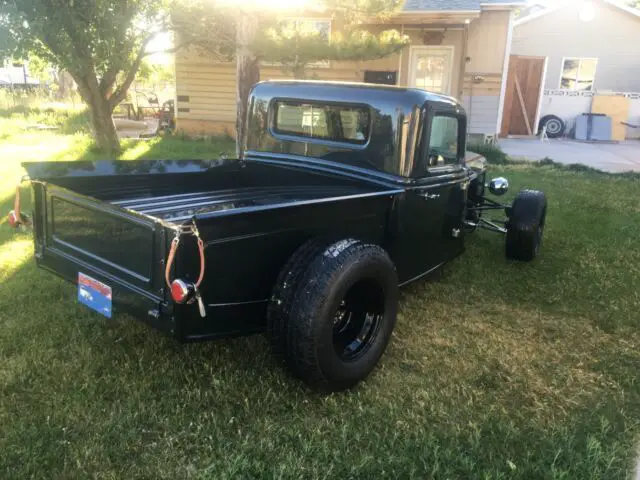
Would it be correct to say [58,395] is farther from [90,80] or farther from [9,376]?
[90,80]

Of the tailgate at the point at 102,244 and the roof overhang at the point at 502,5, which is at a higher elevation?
the roof overhang at the point at 502,5

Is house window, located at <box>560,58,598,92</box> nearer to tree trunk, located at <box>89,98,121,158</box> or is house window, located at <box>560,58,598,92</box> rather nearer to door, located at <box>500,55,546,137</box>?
door, located at <box>500,55,546,137</box>

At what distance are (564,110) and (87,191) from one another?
1868 centimetres

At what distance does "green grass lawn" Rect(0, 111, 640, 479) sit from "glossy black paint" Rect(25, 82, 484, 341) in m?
0.46

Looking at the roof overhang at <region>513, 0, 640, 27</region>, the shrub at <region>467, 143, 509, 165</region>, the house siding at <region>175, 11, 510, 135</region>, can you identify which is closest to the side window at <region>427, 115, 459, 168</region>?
the shrub at <region>467, 143, 509, 165</region>

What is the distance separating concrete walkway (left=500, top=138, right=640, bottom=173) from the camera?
12.4 meters

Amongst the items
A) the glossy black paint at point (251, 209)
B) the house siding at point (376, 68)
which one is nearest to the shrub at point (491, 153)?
the house siding at point (376, 68)

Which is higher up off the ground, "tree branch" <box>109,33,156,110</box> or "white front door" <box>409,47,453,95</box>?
"white front door" <box>409,47,453,95</box>

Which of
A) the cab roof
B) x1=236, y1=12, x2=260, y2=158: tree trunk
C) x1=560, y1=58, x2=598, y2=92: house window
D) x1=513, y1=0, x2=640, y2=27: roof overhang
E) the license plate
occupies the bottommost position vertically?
the license plate

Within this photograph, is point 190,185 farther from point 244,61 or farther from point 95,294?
point 244,61

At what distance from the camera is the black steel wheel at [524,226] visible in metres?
5.16

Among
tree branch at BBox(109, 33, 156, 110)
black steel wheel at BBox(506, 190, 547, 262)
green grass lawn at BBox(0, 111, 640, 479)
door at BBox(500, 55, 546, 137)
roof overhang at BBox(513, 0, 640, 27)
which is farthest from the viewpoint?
roof overhang at BBox(513, 0, 640, 27)

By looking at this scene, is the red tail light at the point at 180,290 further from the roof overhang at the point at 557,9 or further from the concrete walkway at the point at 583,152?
the roof overhang at the point at 557,9

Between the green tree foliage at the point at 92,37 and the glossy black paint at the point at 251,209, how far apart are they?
5095mm
